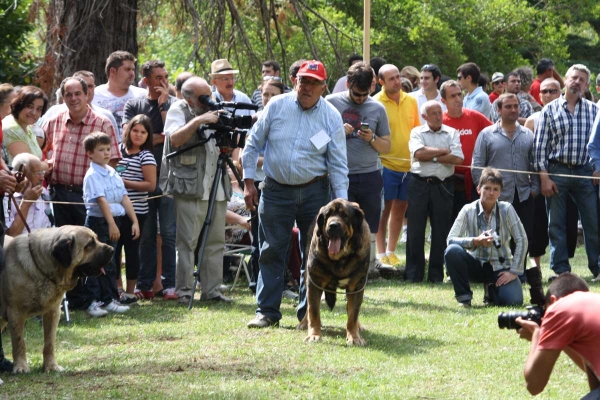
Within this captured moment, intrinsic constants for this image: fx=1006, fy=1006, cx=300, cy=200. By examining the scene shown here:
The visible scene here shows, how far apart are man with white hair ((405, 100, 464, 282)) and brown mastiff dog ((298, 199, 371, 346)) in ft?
11.7

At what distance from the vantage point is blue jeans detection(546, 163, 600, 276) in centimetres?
1159

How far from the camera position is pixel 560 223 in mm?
11727

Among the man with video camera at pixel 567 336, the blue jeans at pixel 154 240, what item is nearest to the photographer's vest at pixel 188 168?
the blue jeans at pixel 154 240

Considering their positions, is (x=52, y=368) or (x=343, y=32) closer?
(x=52, y=368)

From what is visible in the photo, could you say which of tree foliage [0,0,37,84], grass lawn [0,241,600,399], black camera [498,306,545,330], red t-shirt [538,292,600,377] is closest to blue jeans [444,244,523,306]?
grass lawn [0,241,600,399]

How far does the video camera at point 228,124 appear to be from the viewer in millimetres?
9648

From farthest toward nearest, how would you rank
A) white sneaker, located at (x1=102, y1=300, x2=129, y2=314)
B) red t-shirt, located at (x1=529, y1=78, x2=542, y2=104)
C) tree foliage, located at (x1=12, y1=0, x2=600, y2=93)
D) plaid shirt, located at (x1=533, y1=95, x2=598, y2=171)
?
red t-shirt, located at (x1=529, y1=78, x2=542, y2=104)
tree foliage, located at (x1=12, y1=0, x2=600, y2=93)
plaid shirt, located at (x1=533, y1=95, x2=598, y2=171)
white sneaker, located at (x1=102, y1=300, x2=129, y2=314)

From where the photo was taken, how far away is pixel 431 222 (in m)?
11.7

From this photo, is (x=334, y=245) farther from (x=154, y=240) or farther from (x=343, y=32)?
(x=343, y=32)

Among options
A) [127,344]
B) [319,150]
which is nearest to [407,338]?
[319,150]

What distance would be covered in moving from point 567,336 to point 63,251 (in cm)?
366

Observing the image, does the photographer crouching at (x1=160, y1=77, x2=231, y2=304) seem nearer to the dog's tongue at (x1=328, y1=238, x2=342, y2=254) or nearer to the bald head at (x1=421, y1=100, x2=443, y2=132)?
the dog's tongue at (x1=328, y1=238, x2=342, y2=254)

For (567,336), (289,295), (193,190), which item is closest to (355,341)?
(289,295)

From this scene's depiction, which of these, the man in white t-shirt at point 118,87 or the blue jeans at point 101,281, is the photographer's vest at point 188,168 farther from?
the man in white t-shirt at point 118,87
